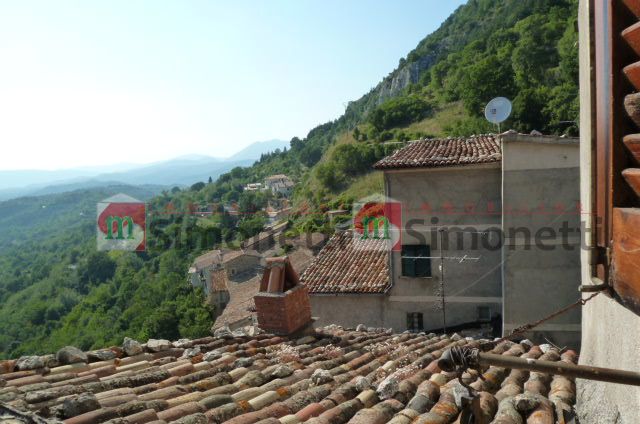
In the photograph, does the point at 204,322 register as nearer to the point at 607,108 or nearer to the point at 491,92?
the point at 491,92

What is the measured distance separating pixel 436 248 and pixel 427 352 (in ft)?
24.1

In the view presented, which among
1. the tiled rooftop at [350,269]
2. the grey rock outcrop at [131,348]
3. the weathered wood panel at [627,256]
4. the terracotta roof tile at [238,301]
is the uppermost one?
the weathered wood panel at [627,256]

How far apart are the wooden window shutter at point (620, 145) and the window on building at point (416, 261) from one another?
1180 cm

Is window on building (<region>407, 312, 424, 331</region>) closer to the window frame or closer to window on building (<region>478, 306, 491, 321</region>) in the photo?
the window frame

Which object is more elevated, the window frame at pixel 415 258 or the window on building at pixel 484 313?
the window frame at pixel 415 258

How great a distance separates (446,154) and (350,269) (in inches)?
182

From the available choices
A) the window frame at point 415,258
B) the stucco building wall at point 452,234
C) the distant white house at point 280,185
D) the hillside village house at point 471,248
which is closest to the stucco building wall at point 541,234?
the hillside village house at point 471,248

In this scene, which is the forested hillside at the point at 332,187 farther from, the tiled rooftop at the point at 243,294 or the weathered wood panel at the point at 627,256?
the weathered wood panel at the point at 627,256

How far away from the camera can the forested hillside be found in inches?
1619

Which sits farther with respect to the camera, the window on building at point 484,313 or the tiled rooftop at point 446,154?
the window on building at point 484,313

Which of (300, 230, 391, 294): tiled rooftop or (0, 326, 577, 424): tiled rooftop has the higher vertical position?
(0, 326, 577, 424): tiled rooftop

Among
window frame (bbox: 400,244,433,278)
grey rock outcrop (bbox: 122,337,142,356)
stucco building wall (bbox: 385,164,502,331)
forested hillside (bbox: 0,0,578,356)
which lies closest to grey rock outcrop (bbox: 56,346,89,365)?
grey rock outcrop (bbox: 122,337,142,356)

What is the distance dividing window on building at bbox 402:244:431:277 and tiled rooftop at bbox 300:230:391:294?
28.3 inches

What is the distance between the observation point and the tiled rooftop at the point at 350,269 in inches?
554
